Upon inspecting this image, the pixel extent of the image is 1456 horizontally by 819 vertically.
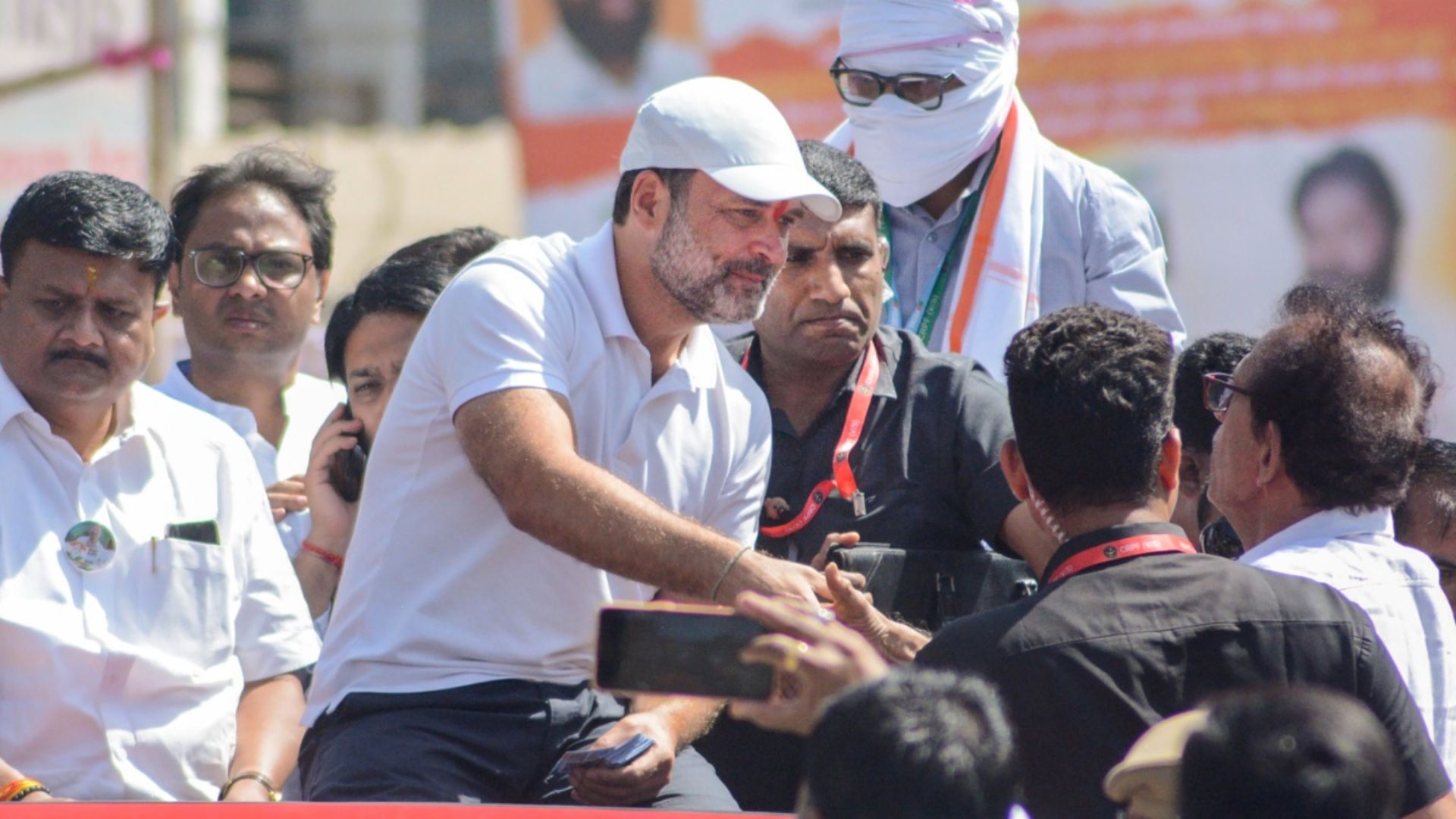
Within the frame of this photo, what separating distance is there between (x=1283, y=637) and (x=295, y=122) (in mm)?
14524

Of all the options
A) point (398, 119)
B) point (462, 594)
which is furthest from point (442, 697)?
point (398, 119)

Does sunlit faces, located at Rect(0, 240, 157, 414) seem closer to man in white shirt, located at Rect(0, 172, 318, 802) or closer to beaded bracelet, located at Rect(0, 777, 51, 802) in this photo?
man in white shirt, located at Rect(0, 172, 318, 802)

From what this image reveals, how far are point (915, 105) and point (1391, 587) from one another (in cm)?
234

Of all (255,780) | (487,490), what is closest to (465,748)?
(487,490)

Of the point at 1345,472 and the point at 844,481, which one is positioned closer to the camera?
the point at 1345,472

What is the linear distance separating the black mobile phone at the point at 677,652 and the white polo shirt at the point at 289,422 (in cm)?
237

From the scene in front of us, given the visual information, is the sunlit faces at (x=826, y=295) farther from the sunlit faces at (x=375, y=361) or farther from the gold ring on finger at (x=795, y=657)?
the gold ring on finger at (x=795, y=657)

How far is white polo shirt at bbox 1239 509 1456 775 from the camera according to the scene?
121 inches

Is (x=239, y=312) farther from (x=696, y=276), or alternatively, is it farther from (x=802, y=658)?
(x=802, y=658)

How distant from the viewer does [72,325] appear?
3.86 m

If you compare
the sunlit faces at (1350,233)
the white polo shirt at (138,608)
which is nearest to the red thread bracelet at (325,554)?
the white polo shirt at (138,608)

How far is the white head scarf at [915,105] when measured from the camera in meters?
5.07

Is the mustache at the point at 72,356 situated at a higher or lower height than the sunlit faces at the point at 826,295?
lower

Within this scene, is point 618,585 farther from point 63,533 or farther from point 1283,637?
point 1283,637
